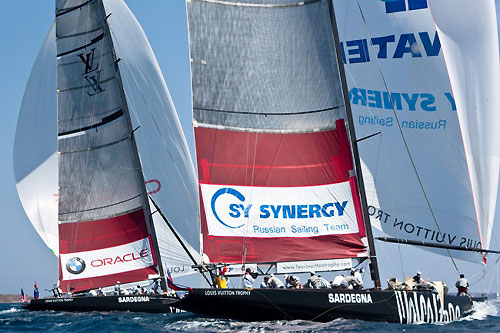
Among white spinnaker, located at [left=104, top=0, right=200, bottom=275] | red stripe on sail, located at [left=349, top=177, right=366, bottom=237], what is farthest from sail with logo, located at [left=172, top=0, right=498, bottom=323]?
white spinnaker, located at [left=104, top=0, right=200, bottom=275]

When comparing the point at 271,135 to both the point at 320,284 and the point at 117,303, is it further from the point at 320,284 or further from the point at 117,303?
the point at 117,303

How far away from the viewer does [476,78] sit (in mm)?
20531

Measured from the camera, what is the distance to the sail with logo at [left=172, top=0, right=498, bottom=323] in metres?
19.3

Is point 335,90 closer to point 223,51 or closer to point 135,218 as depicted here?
point 223,51

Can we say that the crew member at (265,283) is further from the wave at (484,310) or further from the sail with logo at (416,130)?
the wave at (484,310)

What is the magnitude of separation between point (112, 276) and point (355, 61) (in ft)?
39.2

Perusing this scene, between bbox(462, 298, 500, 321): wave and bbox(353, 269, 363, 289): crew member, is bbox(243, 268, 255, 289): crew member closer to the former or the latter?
bbox(353, 269, 363, 289): crew member

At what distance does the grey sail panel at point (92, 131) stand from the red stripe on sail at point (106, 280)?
7.03 ft

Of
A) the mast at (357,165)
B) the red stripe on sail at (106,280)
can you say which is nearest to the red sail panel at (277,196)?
the mast at (357,165)

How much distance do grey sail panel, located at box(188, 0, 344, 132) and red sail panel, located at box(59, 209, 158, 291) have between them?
887 cm

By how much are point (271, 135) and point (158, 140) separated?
11.0 metres

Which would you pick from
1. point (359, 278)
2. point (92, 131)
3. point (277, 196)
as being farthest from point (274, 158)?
point (92, 131)

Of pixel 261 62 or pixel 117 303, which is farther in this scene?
pixel 117 303

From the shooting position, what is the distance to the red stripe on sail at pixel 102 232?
27.5 m
